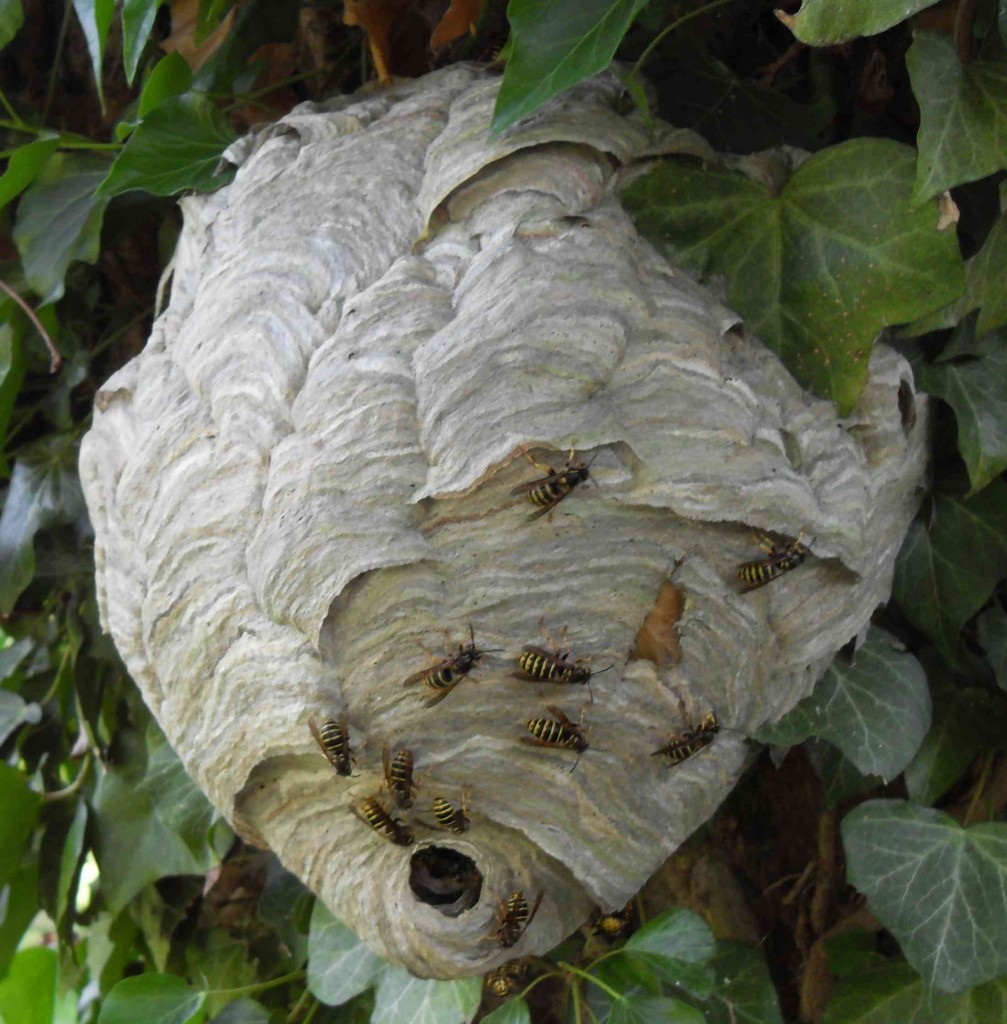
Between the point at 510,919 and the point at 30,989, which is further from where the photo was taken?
the point at 30,989

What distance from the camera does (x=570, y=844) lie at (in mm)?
1368

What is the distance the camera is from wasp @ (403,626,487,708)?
128 centimetres

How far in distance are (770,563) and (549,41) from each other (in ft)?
2.22

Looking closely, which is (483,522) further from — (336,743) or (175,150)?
(175,150)

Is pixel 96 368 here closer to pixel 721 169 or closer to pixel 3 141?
pixel 3 141

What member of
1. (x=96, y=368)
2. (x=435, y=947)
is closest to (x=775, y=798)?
(x=435, y=947)

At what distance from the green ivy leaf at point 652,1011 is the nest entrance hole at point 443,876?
28cm

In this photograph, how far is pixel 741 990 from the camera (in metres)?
1.75

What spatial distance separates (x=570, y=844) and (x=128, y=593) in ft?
2.29

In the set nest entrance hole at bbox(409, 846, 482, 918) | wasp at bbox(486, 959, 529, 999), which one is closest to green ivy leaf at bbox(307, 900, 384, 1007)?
wasp at bbox(486, 959, 529, 999)

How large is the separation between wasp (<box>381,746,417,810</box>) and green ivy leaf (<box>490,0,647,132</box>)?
29.6 inches

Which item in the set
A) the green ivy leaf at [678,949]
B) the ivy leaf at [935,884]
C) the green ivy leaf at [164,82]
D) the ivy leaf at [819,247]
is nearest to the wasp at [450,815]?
the green ivy leaf at [678,949]

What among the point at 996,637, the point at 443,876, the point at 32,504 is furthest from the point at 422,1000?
the point at 32,504

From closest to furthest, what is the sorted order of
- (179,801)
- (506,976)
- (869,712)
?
(869,712) → (506,976) → (179,801)
